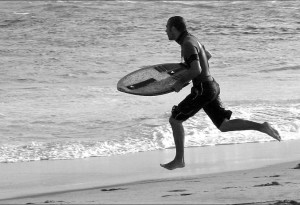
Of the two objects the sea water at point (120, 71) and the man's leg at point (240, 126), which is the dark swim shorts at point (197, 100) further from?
→ the sea water at point (120, 71)

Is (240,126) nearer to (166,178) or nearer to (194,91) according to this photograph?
(194,91)

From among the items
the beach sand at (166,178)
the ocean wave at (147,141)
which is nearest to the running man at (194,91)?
the beach sand at (166,178)

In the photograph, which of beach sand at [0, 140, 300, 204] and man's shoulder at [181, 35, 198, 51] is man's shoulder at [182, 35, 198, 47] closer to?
man's shoulder at [181, 35, 198, 51]

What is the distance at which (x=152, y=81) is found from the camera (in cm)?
785

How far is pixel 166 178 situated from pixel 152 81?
939mm

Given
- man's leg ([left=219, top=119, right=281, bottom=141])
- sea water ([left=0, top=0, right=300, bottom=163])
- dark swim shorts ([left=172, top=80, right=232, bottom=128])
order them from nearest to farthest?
dark swim shorts ([left=172, top=80, right=232, bottom=128]) → man's leg ([left=219, top=119, right=281, bottom=141]) → sea water ([left=0, top=0, right=300, bottom=163])

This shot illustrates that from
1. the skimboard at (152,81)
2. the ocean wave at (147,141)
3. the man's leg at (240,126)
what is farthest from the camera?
the ocean wave at (147,141)

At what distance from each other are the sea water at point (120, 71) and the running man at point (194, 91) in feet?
8.00

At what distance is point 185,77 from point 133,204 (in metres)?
1.71

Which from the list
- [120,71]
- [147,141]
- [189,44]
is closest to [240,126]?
[189,44]

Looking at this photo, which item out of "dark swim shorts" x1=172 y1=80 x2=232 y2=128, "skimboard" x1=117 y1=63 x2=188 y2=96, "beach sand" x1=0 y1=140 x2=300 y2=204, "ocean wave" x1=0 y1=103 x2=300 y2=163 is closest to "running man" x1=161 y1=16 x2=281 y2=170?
"dark swim shorts" x1=172 y1=80 x2=232 y2=128

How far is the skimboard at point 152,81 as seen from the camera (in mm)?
7551

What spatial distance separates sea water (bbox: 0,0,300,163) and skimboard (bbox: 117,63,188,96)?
1.84m

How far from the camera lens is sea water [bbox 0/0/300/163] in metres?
10.7
